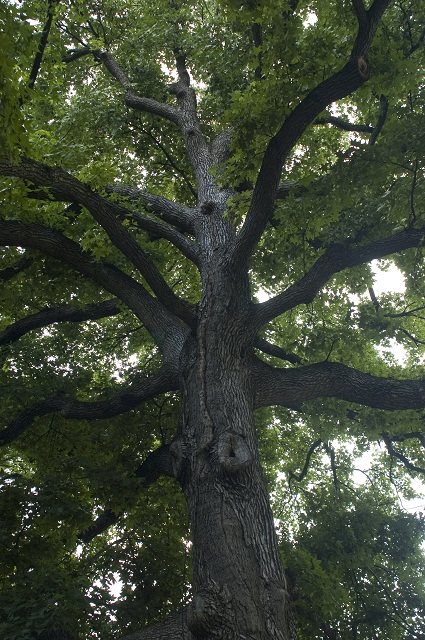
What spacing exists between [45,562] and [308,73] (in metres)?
6.26

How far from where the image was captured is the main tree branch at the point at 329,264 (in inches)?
243

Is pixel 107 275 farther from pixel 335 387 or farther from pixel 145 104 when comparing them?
pixel 145 104

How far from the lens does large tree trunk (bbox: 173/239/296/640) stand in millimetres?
3589

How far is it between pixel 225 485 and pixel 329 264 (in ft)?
11.0

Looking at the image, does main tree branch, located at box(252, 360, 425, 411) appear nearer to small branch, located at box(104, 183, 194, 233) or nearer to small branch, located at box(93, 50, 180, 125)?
small branch, located at box(104, 183, 194, 233)

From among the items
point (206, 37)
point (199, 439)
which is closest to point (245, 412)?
point (199, 439)

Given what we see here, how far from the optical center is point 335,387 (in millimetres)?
6395

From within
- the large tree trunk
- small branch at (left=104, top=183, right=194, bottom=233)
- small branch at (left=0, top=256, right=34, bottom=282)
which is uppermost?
small branch at (left=104, top=183, right=194, bottom=233)

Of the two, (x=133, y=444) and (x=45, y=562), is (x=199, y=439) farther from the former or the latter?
(x=133, y=444)

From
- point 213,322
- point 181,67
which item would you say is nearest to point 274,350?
point 213,322

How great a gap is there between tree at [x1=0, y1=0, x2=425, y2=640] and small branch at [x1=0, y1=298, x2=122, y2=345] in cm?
5

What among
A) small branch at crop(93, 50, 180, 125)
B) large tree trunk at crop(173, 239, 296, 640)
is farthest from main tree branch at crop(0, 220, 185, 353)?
small branch at crop(93, 50, 180, 125)

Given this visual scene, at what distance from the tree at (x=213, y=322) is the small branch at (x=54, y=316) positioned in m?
0.05

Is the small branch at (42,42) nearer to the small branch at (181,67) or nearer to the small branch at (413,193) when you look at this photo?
the small branch at (413,193)
